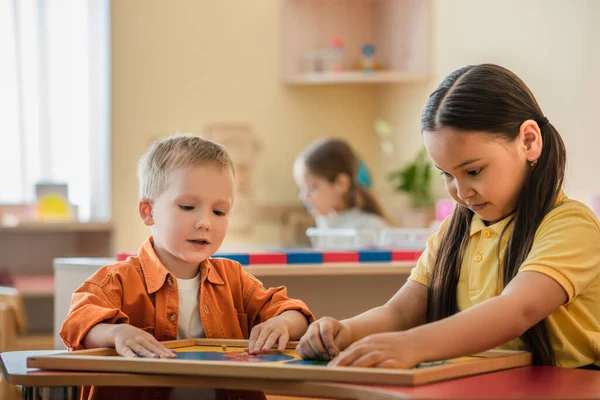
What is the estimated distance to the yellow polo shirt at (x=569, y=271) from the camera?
4.44 ft

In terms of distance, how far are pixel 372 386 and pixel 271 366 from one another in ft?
0.46

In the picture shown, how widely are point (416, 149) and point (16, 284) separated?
211cm

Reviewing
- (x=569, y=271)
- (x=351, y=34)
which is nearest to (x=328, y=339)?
(x=569, y=271)

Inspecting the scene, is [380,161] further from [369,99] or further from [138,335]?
[138,335]

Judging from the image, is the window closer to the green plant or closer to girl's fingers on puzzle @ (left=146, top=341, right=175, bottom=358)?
the green plant

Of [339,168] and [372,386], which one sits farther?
[339,168]

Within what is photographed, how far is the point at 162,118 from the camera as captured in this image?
16.6ft

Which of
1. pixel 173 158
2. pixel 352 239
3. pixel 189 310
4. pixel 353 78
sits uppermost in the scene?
pixel 353 78

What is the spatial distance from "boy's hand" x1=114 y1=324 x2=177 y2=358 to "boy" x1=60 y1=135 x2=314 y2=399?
143 millimetres

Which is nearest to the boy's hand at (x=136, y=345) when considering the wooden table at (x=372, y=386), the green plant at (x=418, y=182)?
the wooden table at (x=372, y=386)

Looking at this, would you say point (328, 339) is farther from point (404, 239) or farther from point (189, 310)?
point (404, 239)

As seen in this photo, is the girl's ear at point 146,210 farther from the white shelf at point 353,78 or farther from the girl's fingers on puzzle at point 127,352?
the white shelf at point 353,78

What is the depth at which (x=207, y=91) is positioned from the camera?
511 cm

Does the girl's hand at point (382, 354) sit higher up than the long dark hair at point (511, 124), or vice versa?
the long dark hair at point (511, 124)
